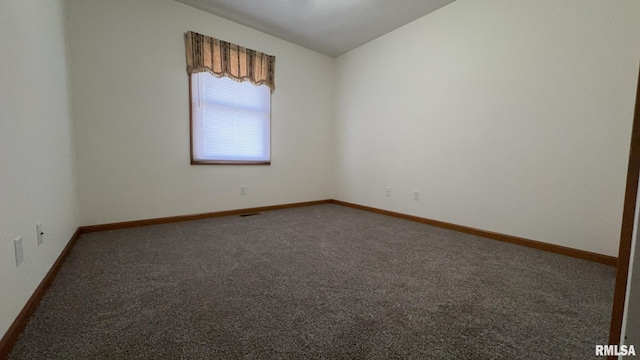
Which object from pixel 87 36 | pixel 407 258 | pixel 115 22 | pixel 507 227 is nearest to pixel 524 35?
pixel 507 227

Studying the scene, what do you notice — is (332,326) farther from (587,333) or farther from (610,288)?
(610,288)

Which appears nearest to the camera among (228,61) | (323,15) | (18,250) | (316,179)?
(18,250)

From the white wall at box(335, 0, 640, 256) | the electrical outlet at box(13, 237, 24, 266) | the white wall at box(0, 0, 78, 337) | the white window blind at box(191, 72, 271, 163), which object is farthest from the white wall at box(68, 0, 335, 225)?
the white wall at box(335, 0, 640, 256)

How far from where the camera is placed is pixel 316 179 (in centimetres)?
411

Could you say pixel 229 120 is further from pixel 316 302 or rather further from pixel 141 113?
pixel 316 302

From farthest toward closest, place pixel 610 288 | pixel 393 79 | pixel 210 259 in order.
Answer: pixel 393 79, pixel 210 259, pixel 610 288

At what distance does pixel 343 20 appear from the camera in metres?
2.97

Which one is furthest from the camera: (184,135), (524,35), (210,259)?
(184,135)

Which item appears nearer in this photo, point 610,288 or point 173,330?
point 173,330

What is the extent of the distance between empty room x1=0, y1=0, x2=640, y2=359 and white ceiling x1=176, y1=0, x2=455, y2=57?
4cm

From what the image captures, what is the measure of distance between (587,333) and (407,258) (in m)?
0.93

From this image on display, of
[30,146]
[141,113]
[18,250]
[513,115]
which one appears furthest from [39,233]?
[513,115]

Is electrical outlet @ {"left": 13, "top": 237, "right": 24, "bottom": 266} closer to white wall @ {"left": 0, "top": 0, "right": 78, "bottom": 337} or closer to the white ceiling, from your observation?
white wall @ {"left": 0, "top": 0, "right": 78, "bottom": 337}

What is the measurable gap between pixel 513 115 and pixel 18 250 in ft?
11.5
